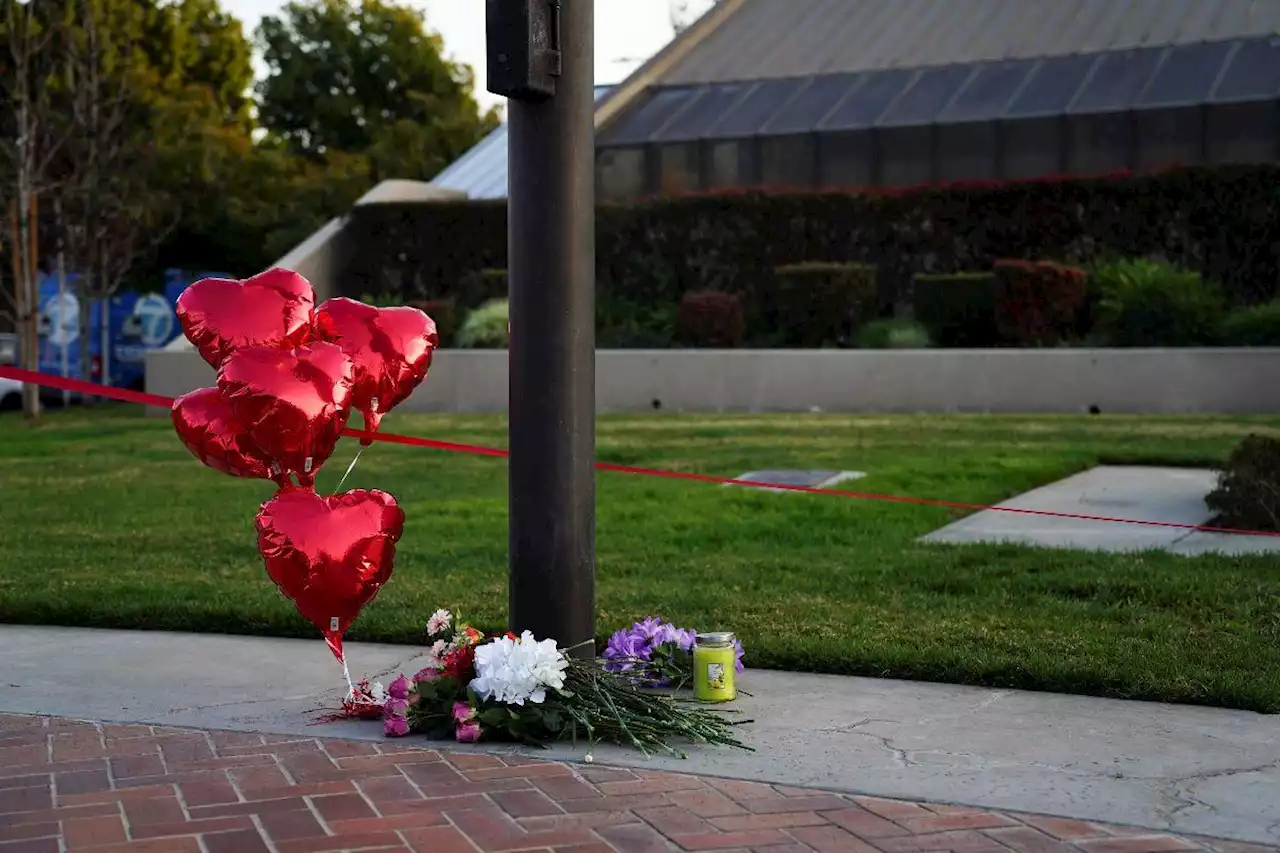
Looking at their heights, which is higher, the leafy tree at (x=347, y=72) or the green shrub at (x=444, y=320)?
the leafy tree at (x=347, y=72)

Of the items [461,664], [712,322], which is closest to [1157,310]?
[712,322]

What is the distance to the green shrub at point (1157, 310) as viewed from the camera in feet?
56.2

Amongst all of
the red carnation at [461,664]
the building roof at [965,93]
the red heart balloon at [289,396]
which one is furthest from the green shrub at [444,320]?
the red carnation at [461,664]

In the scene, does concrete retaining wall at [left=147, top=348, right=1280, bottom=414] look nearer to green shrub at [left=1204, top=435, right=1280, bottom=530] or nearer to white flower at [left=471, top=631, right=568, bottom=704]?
green shrub at [left=1204, top=435, right=1280, bottom=530]

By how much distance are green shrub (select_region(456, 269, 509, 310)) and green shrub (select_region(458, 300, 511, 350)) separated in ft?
4.07

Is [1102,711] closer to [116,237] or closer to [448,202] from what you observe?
[448,202]

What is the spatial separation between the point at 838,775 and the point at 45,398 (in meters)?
24.1

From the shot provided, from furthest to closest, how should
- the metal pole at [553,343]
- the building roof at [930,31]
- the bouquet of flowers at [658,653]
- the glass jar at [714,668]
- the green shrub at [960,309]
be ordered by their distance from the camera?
the building roof at [930,31], the green shrub at [960,309], the bouquet of flowers at [658,653], the glass jar at [714,668], the metal pole at [553,343]

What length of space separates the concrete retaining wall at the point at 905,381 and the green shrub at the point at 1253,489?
7061 millimetres

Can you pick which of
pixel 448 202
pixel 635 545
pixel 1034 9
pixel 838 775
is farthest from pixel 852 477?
pixel 1034 9

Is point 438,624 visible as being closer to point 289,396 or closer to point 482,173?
point 289,396

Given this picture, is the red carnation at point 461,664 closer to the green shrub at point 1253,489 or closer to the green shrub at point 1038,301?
the green shrub at point 1253,489

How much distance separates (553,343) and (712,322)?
1358 centimetres

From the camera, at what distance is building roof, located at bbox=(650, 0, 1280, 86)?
23.4 meters
